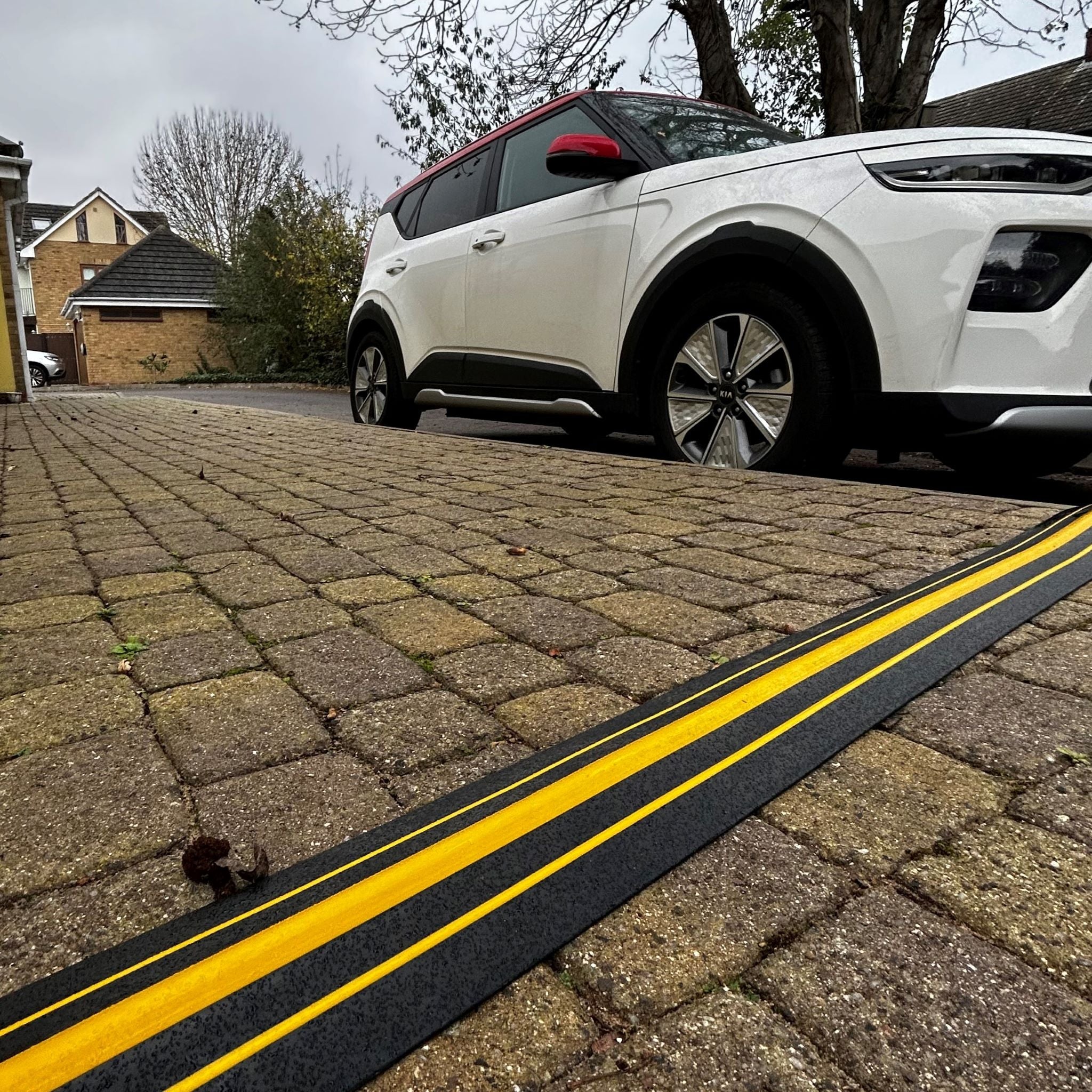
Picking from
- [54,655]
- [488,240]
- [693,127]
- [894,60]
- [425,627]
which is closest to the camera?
[54,655]

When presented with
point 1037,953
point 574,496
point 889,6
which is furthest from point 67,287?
point 1037,953

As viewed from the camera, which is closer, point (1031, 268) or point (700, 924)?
point (700, 924)

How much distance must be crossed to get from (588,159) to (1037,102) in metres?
21.4

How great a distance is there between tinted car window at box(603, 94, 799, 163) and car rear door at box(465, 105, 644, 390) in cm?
24

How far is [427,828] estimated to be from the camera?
115 cm

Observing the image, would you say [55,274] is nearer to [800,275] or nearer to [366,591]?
[800,275]

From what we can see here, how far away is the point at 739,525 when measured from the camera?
115 inches

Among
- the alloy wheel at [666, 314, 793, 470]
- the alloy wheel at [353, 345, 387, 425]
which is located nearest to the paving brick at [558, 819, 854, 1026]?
the alloy wheel at [666, 314, 793, 470]

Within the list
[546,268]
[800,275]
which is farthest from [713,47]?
[800,275]

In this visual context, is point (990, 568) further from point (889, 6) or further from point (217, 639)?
point (889, 6)

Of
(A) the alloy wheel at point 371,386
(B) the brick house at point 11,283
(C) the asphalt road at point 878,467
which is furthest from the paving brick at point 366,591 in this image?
(B) the brick house at point 11,283

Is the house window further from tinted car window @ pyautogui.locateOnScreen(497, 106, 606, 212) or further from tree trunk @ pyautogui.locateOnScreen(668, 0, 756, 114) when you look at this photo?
tinted car window @ pyautogui.locateOnScreen(497, 106, 606, 212)

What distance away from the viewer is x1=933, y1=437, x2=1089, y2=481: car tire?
3133mm

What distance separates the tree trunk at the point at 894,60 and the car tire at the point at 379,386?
700cm
